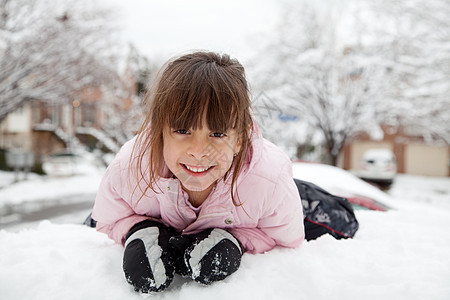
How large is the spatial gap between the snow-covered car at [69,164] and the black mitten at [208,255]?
12648 mm

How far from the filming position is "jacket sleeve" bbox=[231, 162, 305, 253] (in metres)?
1.52

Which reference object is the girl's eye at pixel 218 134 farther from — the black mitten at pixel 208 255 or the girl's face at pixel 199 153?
the black mitten at pixel 208 255

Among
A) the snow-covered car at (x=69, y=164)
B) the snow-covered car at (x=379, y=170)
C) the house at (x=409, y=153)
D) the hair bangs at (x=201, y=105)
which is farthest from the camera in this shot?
the house at (x=409, y=153)

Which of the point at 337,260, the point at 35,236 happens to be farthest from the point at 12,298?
the point at 337,260

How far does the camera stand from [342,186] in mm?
3115

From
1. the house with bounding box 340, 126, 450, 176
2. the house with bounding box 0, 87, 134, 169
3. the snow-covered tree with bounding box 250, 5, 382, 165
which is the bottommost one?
the house with bounding box 340, 126, 450, 176

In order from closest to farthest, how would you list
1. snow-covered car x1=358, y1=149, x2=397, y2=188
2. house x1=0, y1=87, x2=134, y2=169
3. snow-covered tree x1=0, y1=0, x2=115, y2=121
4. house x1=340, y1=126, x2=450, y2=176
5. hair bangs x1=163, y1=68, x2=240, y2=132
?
hair bangs x1=163, y1=68, x2=240, y2=132, snow-covered tree x1=0, y1=0, x2=115, y2=121, snow-covered car x1=358, y1=149, x2=397, y2=188, house x1=0, y1=87, x2=134, y2=169, house x1=340, y1=126, x2=450, y2=176

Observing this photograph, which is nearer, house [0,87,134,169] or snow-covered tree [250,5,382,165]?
snow-covered tree [250,5,382,165]

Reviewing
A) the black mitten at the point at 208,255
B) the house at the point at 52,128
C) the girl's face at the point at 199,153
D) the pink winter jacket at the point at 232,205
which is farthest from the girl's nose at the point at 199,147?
the house at the point at 52,128

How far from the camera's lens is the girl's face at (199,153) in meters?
1.23

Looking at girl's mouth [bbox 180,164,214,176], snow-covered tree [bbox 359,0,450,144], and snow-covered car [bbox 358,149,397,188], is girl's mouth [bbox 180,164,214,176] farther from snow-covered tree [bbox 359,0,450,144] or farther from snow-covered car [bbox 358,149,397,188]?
snow-covered car [bbox 358,149,397,188]

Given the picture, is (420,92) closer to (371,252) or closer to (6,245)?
(371,252)

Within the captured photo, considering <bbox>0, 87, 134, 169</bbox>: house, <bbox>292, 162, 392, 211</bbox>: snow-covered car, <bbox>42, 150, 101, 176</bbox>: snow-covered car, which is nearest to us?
<bbox>292, 162, 392, 211</bbox>: snow-covered car

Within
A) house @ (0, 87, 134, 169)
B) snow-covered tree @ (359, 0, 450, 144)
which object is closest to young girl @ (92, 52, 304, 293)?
snow-covered tree @ (359, 0, 450, 144)
